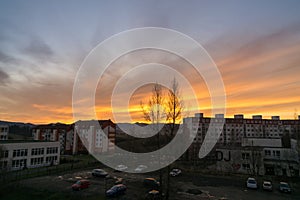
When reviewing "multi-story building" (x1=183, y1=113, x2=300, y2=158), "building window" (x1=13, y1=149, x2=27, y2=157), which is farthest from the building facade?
"multi-story building" (x1=183, y1=113, x2=300, y2=158)

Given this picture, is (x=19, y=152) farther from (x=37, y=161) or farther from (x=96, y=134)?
(x=96, y=134)

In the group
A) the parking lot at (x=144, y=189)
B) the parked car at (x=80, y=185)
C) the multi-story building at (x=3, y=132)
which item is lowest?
the parking lot at (x=144, y=189)

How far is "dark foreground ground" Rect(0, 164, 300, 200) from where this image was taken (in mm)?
23422

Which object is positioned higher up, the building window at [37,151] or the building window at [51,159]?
the building window at [37,151]

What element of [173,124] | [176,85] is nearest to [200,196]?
[173,124]

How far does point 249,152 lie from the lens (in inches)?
1471

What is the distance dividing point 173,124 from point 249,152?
2233cm

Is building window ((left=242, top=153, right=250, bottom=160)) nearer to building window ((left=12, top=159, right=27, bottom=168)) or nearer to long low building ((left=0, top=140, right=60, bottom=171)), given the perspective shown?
long low building ((left=0, top=140, right=60, bottom=171))

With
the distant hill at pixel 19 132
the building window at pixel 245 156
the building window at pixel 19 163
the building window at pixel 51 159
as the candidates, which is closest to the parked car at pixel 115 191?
the building window at pixel 245 156

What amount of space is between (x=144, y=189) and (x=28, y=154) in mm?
27408

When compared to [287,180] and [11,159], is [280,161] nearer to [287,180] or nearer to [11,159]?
[287,180]

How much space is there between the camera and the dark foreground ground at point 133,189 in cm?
2342

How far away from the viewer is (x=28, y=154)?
136 feet

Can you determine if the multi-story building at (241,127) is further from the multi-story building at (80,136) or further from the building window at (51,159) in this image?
the building window at (51,159)
